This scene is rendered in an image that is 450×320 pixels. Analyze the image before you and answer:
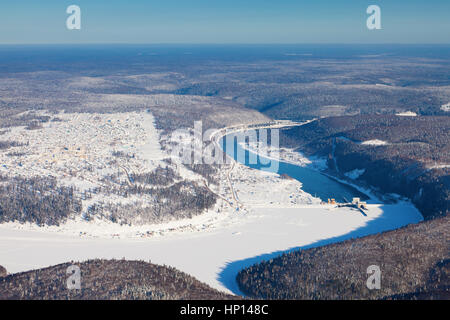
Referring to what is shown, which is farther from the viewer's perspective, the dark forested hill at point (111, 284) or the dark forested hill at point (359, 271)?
the dark forested hill at point (359, 271)

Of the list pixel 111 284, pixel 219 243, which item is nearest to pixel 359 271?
pixel 219 243

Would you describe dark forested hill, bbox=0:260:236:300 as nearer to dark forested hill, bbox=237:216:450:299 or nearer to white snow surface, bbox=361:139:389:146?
dark forested hill, bbox=237:216:450:299

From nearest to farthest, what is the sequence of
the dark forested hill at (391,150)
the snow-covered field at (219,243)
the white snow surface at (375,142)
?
the snow-covered field at (219,243) → the dark forested hill at (391,150) → the white snow surface at (375,142)

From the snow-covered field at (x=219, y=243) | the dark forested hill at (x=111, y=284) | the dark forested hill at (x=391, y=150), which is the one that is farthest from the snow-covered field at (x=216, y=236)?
the dark forested hill at (x=111, y=284)

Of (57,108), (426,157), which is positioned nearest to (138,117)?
(57,108)

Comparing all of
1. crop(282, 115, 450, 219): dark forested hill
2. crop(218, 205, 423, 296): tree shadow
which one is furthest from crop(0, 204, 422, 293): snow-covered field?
crop(282, 115, 450, 219): dark forested hill

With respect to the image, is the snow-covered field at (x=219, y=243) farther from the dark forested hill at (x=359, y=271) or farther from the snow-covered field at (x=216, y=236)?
the dark forested hill at (x=359, y=271)
